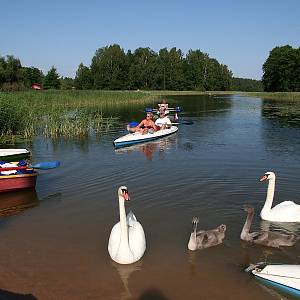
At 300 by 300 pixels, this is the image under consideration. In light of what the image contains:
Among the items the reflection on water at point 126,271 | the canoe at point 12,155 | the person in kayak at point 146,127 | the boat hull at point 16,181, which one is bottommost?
the reflection on water at point 126,271

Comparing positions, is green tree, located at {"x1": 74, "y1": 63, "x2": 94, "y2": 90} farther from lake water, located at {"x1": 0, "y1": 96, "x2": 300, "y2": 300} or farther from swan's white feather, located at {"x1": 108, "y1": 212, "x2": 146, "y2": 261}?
swan's white feather, located at {"x1": 108, "y1": 212, "x2": 146, "y2": 261}

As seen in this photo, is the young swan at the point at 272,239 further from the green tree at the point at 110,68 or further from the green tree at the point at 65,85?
the green tree at the point at 110,68

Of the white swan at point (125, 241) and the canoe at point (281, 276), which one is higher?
the white swan at point (125, 241)

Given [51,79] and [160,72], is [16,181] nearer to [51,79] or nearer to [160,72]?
[51,79]

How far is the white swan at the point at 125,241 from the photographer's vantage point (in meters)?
6.61

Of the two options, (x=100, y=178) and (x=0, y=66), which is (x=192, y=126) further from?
(x=0, y=66)

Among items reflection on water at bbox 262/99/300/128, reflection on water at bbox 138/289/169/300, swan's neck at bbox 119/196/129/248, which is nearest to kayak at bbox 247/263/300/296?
reflection on water at bbox 138/289/169/300

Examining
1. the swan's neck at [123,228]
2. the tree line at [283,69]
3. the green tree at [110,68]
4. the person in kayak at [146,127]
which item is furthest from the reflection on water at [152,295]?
the green tree at [110,68]

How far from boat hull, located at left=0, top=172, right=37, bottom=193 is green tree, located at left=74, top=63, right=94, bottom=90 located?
298 feet

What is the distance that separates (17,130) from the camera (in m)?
21.1

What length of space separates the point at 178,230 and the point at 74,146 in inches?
443

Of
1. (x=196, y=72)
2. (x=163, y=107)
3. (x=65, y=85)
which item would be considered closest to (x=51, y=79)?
(x=65, y=85)

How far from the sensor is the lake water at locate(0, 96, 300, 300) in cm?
616

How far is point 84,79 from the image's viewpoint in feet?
331
